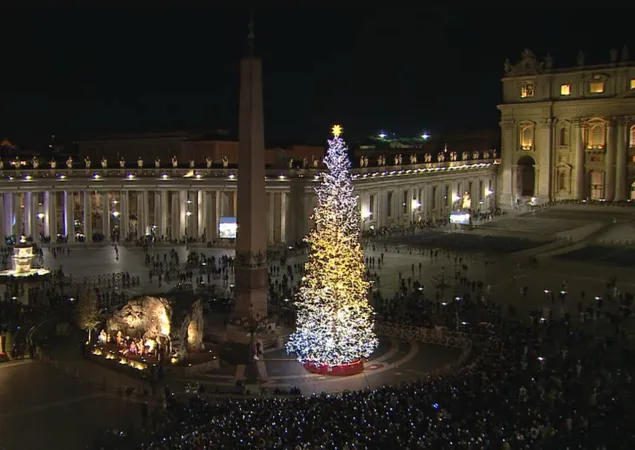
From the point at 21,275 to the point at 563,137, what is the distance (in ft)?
202

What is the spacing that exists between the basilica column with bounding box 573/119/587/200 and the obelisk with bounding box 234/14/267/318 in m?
61.6

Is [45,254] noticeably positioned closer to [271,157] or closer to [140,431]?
[271,157]

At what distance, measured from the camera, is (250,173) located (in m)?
31.5

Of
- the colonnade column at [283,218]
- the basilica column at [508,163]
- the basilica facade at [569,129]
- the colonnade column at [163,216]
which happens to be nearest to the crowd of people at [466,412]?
the colonnade column at [283,218]

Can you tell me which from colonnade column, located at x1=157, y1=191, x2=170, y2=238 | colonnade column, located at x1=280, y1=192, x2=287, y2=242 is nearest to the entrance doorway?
colonnade column, located at x1=280, y1=192, x2=287, y2=242

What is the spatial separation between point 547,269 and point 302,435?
115 ft

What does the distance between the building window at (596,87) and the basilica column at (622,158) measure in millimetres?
3919

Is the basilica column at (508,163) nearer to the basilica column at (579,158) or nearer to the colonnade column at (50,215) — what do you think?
the basilica column at (579,158)

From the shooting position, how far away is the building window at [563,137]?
289ft

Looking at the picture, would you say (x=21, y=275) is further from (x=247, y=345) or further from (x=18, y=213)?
(x=18, y=213)

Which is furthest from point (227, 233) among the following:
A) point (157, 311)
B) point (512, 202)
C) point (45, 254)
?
point (512, 202)

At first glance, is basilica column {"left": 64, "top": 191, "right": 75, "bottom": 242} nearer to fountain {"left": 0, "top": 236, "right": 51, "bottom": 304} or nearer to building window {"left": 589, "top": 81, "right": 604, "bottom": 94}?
fountain {"left": 0, "top": 236, "right": 51, "bottom": 304}

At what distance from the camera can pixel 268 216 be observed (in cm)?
6769

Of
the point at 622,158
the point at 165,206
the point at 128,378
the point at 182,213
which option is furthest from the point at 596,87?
the point at 128,378
